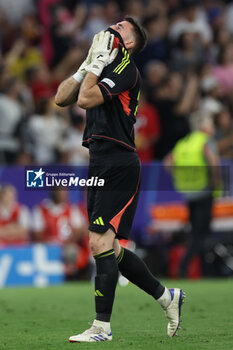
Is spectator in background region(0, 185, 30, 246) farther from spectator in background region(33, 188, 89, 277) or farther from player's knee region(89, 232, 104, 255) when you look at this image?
player's knee region(89, 232, 104, 255)

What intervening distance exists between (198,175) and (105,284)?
7.00 meters

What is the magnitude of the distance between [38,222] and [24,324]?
6236mm

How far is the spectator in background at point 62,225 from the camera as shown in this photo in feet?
43.7

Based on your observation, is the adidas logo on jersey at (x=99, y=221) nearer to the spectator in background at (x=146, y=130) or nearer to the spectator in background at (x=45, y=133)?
the spectator in background at (x=45, y=133)

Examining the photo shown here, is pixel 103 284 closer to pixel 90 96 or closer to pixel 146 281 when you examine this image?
pixel 146 281

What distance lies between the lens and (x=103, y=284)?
583cm

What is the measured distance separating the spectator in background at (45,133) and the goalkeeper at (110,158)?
7.69m

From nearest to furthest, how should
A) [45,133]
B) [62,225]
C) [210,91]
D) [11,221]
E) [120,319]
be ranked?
[120,319] < [11,221] < [62,225] < [45,133] < [210,91]

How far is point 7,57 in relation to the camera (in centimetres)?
1557

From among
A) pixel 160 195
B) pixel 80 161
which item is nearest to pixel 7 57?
pixel 80 161

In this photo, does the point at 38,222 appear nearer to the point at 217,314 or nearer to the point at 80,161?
the point at 80,161

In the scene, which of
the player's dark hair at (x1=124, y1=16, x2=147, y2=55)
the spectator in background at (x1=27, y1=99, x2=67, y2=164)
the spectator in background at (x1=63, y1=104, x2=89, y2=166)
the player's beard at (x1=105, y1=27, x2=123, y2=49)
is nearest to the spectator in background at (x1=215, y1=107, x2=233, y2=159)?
the spectator in background at (x1=63, y1=104, x2=89, y2=166)

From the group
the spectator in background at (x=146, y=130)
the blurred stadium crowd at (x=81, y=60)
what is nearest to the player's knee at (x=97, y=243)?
the blurred stadium crowd at (x=81, y=60)

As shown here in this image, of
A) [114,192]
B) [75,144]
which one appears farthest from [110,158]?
[75,144]
